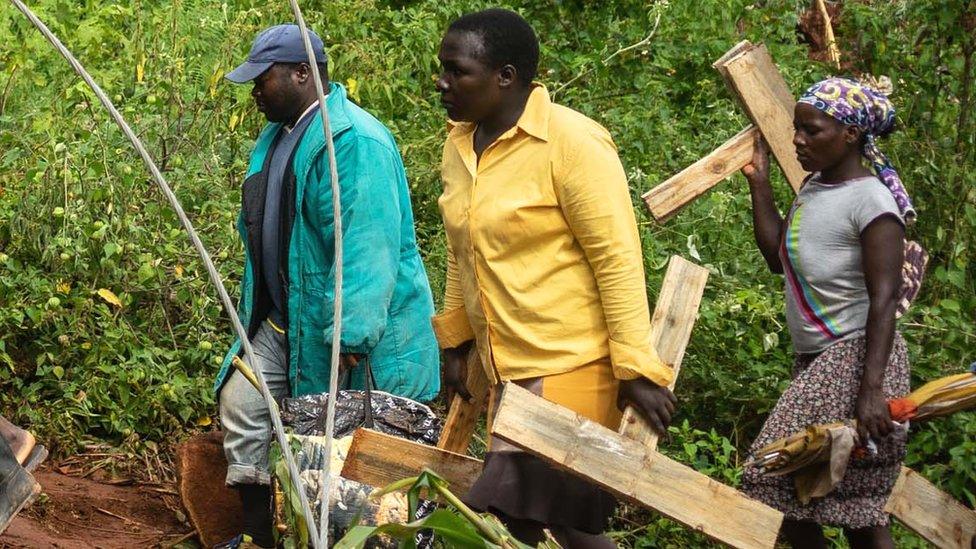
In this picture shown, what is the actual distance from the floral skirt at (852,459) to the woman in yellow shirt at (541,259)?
0.62 m

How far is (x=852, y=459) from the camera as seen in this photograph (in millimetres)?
4035

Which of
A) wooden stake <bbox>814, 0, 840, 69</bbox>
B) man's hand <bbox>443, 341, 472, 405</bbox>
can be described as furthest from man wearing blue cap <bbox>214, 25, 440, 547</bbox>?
wooden stake <bbox>814, 0, 840, 69</bbox>

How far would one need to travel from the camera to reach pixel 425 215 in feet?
22.0

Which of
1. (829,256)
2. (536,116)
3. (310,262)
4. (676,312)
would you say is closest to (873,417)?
(829,256)

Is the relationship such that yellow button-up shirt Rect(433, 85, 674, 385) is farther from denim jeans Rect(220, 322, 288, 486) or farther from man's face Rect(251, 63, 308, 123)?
denim jeans Rect(220, 322, 288, 486)

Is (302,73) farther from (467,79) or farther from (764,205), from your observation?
(764,205)

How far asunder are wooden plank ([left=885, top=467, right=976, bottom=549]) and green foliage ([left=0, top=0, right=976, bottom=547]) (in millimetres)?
635

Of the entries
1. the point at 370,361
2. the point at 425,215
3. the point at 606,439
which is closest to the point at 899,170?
the point at 425,215

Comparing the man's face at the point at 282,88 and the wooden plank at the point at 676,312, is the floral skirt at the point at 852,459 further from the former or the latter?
the man's face at the point at 282,88

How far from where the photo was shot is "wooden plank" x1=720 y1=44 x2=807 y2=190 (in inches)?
163

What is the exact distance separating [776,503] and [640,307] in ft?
2.78

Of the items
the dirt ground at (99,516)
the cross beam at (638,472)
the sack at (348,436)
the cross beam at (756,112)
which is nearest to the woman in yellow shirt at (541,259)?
the cross beam at (638,472)

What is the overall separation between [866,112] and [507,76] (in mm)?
1080

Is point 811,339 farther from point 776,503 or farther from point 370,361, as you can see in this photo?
point 370,361
